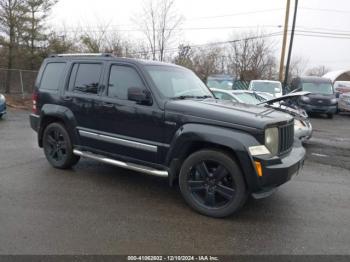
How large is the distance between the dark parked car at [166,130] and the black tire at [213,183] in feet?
0.04

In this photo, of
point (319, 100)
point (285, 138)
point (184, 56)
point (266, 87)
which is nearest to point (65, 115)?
point (285, 138)

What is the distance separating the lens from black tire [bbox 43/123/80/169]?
594 centimetres

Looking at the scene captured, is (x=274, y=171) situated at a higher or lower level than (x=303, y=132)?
higher

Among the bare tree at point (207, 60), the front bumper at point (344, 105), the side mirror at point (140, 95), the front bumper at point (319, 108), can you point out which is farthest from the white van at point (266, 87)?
the bare tree at point (207, 60)

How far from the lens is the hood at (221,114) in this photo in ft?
13.6

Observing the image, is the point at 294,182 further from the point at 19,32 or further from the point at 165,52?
the point at 165,52

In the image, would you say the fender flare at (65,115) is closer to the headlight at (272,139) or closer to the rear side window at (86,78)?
the rear side window at (86,78)

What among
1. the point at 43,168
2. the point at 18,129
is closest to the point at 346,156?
the point at 43,168

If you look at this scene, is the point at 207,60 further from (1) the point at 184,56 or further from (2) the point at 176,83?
(2) the point at 176,83

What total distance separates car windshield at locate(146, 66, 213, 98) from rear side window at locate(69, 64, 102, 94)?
963 mm

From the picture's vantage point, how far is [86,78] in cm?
568

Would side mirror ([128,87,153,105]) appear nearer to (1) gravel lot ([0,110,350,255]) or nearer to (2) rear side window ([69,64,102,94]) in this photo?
(2) rear side window ([69,64,102,94])

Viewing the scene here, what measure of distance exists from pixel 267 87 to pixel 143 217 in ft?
48.1

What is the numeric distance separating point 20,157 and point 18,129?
4005 millimetres
